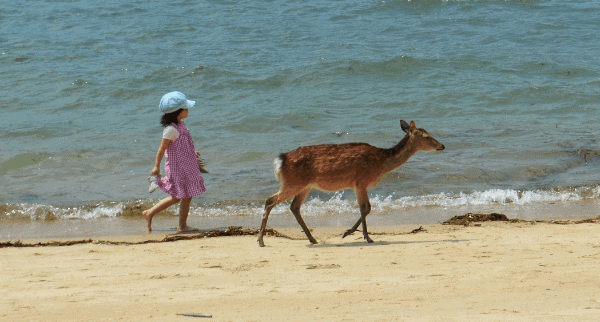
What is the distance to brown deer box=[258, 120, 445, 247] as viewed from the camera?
7.85m

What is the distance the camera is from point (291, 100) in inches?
617

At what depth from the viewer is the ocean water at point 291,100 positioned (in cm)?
1066

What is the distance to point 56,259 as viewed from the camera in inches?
285

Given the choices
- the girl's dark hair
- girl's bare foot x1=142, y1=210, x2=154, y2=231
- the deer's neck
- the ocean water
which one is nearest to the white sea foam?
the ocean water

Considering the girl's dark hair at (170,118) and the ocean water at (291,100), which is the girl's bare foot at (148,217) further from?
the girl's dark hair at (170,118)

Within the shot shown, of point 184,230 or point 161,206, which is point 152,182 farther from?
point 184,230

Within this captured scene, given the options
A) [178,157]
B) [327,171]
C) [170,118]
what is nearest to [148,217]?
[178,157]

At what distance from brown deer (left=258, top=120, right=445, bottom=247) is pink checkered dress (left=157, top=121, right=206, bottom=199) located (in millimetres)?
1262

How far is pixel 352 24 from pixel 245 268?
14099 millimetres

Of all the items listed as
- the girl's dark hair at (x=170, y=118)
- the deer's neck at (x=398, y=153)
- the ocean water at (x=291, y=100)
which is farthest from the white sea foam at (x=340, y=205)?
the girl's dark hair at (x=170, y=118)

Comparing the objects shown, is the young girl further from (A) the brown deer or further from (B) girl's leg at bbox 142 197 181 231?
(A) the brown deer

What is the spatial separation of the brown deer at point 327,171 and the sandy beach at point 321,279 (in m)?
0.40

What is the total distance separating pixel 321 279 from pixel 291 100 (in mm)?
9738

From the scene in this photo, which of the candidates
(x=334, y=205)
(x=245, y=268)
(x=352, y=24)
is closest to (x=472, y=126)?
(x=334, y=205)
